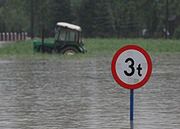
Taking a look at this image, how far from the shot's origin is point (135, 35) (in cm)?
10481

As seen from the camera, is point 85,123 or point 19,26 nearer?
point 85,123

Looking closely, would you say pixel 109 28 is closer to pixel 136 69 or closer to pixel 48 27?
pixel 48 27

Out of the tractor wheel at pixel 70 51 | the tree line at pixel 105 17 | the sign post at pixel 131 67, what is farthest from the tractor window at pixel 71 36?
the tree line at pixel 105 17

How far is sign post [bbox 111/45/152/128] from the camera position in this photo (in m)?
12.1

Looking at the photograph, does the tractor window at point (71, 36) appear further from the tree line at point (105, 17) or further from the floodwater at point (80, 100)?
the tree line at point (105, 17)

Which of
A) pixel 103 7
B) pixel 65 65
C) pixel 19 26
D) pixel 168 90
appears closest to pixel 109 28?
pixel 103 7

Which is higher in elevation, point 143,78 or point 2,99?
point 143,78

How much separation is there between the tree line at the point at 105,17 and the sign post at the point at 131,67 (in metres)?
86.4

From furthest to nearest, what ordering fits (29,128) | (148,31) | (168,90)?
(148,31) → (168,90) → (29,128)

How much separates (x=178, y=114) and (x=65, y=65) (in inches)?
729

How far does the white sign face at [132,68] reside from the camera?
39.7ft

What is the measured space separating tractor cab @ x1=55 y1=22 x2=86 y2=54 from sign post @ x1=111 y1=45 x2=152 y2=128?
3274cm

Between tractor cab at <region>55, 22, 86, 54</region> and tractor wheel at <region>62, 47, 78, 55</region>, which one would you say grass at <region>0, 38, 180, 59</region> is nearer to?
tractor wheel at <region>62, 47, 78, 55</region>

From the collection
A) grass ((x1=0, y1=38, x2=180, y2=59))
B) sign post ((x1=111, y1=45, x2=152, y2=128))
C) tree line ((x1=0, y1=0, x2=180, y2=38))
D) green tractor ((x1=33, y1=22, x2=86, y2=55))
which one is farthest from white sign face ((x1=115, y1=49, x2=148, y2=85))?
tree line ((x1=0, y1=0, x2=180, y2=38))
